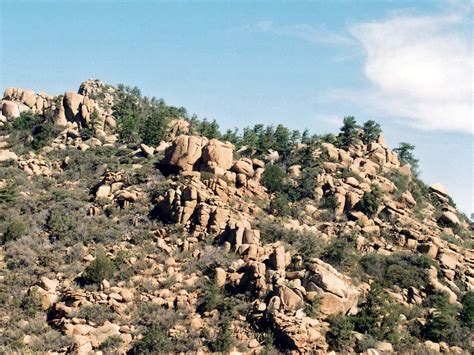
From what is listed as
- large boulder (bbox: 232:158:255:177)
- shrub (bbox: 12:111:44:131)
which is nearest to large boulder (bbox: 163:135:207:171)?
large boulder (bbox: 232:158:255:177)

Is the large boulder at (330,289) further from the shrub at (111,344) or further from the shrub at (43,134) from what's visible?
the shrub at (43,134)

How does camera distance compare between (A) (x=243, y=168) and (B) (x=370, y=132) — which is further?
(B) (x=370, y=132)

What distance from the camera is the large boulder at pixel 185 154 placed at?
169 feet

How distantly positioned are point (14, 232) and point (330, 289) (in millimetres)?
28384

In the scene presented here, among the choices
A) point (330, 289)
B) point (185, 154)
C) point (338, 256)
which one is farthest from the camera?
point (185, 154)

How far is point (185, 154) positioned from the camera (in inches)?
2034

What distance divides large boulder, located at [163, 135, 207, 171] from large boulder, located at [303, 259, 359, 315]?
2192 centimetres

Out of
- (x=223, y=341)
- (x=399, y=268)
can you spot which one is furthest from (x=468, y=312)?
(x=223, y=341)

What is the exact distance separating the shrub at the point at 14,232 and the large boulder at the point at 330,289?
26.1 m

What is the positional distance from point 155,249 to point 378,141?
48879 mm

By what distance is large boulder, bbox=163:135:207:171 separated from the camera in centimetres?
5138

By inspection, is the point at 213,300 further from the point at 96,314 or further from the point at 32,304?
the point at 32,304

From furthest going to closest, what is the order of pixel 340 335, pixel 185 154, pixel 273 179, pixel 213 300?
A: pixel 273 179
pixel 185 154
pixel 213 300
pixel 340 335

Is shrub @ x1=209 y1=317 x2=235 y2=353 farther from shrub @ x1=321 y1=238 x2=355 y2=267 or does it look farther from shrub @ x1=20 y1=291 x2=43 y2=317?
shrub @ x1=321 y1=238 x2=355 y2=267
